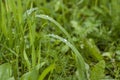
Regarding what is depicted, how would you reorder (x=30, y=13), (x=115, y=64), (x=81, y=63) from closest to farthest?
(x=81, y=63) → (x=30, y=13) → (x=115, y=64)

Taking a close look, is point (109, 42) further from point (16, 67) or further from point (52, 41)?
point (16, 67)

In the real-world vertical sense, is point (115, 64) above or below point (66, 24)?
below

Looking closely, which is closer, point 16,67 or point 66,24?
point 16,67

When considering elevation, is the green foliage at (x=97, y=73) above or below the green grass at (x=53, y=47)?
below

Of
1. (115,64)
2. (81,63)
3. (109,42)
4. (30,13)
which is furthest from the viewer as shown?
(109,42)

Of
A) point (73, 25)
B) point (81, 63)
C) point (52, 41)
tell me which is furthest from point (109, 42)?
point (81, 63)

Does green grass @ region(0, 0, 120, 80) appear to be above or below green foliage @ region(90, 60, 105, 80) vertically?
Result: above

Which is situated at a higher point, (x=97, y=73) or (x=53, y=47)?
(x=53, y=47)

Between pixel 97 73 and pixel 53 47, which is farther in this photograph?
pixel 53 47
